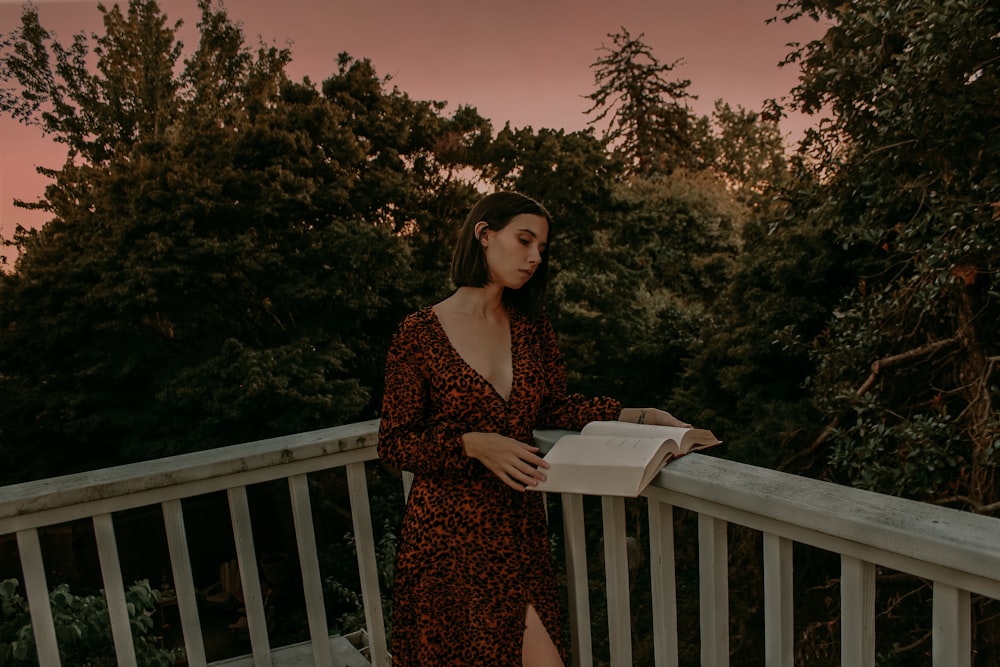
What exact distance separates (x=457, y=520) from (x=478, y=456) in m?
0.17

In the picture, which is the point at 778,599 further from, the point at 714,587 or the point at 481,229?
the point at 481,229

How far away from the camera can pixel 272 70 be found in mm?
13812

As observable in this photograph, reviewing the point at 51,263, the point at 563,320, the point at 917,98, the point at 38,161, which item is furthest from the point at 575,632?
the point at 38,161

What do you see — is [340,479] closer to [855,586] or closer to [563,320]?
[563,320]

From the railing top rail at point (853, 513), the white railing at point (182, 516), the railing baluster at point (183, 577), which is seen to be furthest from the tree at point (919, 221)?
the railing baluster at point (183, 577)

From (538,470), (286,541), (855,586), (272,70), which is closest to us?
(855,586)

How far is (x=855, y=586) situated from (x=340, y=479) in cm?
1033

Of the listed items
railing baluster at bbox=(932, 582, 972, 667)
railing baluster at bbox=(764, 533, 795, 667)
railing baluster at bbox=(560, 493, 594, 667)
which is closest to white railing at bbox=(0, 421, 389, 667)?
railing baluster at bbox=(560, 493, 594, 667)

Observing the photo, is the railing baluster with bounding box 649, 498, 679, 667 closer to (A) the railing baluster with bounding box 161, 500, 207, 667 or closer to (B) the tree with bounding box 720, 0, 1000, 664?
(A) the railing baluster with bounding box 161, 500, 207, 667

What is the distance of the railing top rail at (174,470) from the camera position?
146 cm

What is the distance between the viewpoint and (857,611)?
1020 millimetres

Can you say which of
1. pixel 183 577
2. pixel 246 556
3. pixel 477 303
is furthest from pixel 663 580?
pixel 183 577

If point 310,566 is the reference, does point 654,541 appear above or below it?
above

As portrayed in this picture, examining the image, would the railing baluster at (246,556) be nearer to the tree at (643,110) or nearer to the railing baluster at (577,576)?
the railing baluster at (577,576)
